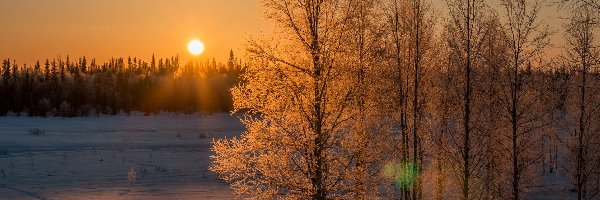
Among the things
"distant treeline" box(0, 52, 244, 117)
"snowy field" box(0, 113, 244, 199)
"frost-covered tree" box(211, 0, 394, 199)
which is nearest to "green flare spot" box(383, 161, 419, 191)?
"frost-covered tree" box(211, 0, 394, 199)

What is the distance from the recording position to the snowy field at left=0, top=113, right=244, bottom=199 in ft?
92.8

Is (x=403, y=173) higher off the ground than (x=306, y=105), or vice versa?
(x=306, y=105)

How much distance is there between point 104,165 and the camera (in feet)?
126

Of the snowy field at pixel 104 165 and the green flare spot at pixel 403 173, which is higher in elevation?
the green flare spot at pixel 403 173

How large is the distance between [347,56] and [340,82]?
0.72m

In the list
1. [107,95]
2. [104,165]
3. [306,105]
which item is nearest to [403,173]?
[306,105]

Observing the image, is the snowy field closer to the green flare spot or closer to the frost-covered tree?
the green flare spot

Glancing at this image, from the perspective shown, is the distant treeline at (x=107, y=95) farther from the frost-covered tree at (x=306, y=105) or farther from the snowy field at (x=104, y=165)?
the frost-covered tree at (x=306, y=105)

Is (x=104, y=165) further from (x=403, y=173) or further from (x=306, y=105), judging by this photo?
(x=306, y=105)

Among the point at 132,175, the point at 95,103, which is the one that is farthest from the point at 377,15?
the point at 95,103

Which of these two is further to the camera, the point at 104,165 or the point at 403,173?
the point at 104,165

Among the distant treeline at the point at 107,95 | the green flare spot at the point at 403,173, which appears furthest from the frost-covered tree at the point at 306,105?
the distant treeline at the point at 107,95

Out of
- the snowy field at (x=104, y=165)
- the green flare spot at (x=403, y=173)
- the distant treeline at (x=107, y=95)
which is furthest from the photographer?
the distant treeline at (x=107, y=95)

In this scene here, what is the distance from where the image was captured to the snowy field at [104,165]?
1113 inches
